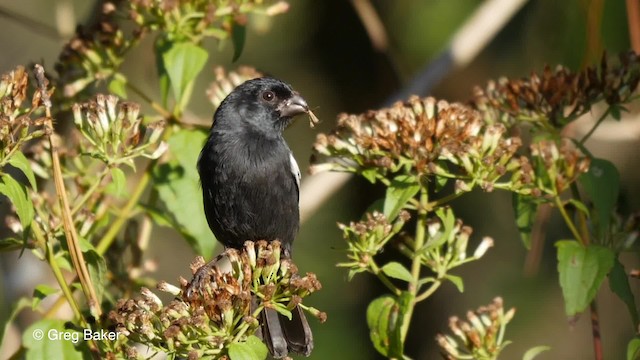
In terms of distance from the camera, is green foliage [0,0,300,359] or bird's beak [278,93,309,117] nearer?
green foliage [0,0,300,359]

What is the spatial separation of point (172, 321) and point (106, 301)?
1.10 m

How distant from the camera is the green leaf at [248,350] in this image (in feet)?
9.14

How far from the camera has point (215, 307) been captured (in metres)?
2.87

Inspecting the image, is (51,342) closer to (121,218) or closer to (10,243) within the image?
(10,243)

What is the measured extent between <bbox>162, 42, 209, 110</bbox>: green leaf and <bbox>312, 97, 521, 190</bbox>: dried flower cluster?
0.70 meters

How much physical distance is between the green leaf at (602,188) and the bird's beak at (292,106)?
161cm

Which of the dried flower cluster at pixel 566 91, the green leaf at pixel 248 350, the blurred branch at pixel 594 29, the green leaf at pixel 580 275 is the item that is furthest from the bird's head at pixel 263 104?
the green leaf at pixel 248 350

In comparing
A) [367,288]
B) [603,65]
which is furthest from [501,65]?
[603,65]

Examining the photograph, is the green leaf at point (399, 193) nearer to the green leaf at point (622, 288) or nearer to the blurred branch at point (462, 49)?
the green leaf at point (622, 288)

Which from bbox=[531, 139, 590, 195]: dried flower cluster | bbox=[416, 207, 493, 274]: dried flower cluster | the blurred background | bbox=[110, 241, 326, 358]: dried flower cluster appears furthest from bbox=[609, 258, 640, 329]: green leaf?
the blurred background

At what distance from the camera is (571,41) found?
4645 mm

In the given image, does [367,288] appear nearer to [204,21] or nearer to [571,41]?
[571,41]

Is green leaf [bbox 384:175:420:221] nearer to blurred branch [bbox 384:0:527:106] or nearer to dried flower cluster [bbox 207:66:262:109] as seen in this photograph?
dried flower cluster [bbox 207:66:262:109]

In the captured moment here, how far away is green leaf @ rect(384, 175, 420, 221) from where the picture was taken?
327 centimetres
